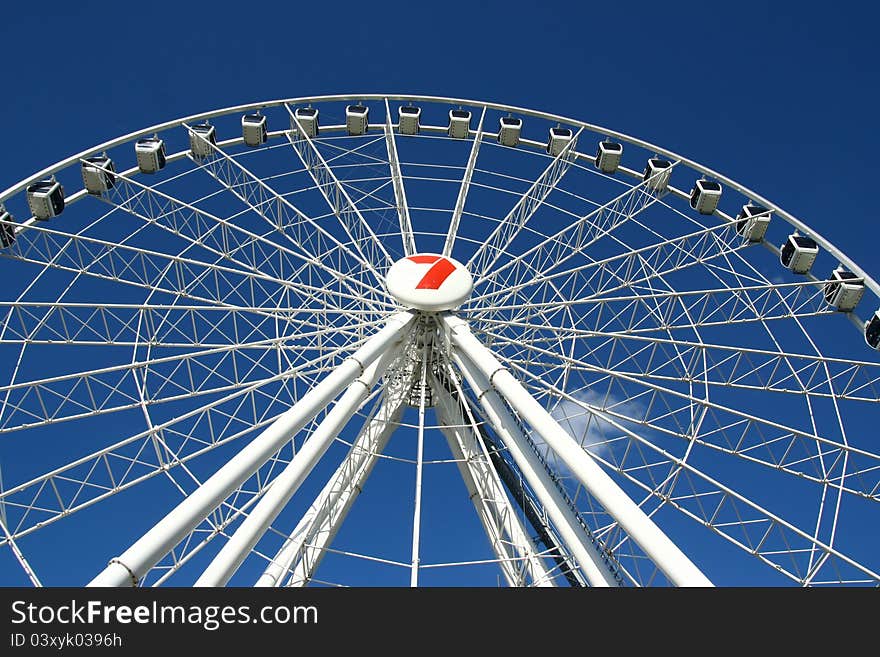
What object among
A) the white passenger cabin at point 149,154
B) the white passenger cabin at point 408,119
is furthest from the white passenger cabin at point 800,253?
the white passenger cabin at point 149,154

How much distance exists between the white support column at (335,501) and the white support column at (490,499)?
1.53m

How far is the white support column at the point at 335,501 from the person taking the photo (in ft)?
61.0

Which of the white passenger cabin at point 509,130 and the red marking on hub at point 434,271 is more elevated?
the white passenger cabin at point 509,130

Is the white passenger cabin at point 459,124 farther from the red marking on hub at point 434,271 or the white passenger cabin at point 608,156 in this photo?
the red marking on hub at point 434,271

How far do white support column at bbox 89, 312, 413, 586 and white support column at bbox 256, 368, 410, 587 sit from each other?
4149 millimetres

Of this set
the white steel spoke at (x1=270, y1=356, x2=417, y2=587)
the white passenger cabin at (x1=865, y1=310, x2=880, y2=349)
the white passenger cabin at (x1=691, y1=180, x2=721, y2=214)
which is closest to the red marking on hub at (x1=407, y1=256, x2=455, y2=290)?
the white steel spoke at (x1=270, y1=356, x2=417, y2=587)

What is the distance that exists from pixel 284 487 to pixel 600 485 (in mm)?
5806

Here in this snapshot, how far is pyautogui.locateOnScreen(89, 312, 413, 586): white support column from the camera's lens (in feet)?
34.7

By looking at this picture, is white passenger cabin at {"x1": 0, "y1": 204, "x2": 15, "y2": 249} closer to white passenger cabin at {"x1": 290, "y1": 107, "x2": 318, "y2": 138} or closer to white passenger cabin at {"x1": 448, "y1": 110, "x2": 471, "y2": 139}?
white passenger cabin at {"x1": 290, "y1": 107, "x2": 318, "y2": 138}

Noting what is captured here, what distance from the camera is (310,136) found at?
94.3 feet
